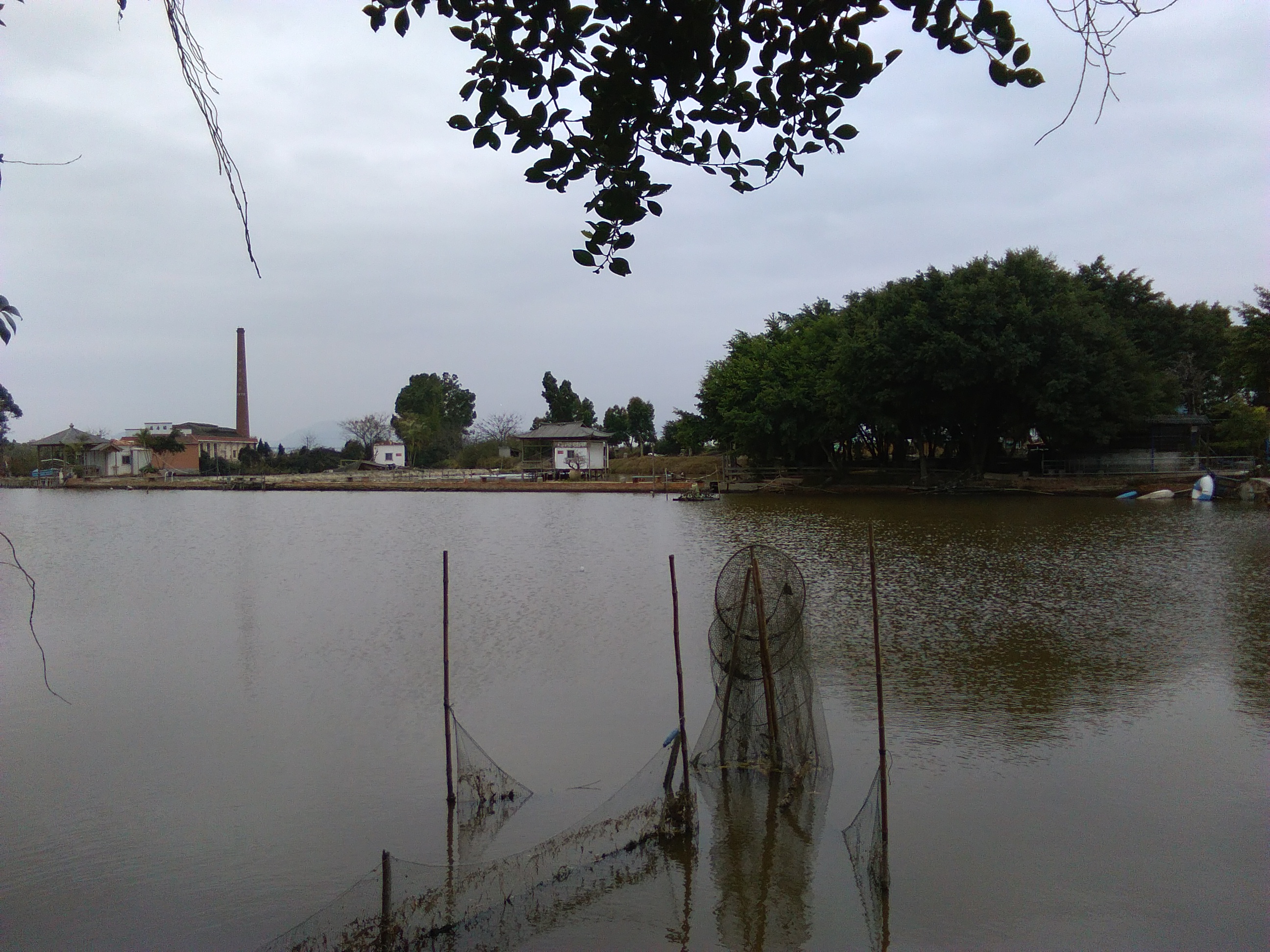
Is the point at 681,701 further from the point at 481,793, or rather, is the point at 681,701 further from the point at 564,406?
the point at 564,406

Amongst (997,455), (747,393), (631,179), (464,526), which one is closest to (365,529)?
(464,526)

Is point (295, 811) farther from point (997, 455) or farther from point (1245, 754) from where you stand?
point (997, 455)

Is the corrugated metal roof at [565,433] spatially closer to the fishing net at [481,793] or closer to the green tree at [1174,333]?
the green tree at [1174,333]

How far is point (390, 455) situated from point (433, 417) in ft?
35.6

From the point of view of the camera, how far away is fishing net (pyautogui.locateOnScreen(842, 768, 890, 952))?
5164mm

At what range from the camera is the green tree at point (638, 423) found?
77750 mm

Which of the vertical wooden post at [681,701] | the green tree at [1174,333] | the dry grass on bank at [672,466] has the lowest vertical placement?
the vertical wooden post at [681,701]

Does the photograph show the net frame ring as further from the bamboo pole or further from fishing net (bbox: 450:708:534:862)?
fishing net (bbox: 450:708:534:862)

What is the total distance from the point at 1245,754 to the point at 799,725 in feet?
12.8

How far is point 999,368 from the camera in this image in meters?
35.5

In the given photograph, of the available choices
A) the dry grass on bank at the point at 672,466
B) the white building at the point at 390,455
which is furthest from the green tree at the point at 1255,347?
the white building at the point at 390,455

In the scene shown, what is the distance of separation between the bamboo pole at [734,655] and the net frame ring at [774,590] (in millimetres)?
25

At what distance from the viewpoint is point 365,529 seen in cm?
3002

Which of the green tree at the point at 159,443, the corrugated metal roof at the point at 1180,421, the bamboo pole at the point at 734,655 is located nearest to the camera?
the bamboo pole at the point at 734,655
